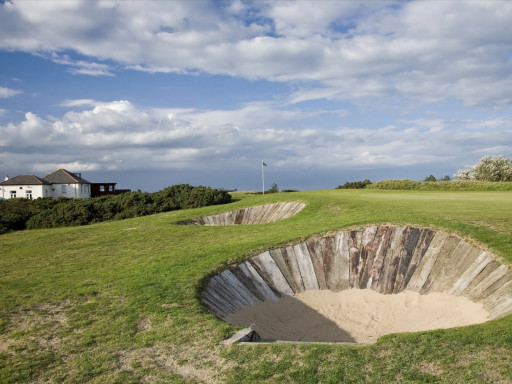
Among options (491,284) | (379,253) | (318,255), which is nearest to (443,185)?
(379,253)

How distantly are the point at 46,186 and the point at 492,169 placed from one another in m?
60.6

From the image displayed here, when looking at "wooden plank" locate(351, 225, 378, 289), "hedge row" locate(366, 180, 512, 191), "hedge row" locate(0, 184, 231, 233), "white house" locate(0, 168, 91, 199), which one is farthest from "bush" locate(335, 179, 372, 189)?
"white house" locate(0, 168, 91, 199)

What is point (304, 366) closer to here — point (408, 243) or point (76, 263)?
point (408, 243)

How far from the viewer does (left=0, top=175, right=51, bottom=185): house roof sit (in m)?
62.0

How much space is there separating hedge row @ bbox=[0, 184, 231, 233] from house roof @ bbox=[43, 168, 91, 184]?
3600 cm

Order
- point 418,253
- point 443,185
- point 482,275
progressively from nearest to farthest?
point 482,275
point 418,253
point 443,185

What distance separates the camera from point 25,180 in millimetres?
62469

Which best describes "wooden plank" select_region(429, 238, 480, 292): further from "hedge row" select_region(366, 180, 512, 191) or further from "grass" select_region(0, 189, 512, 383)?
"hedge row" select_region(366, 180, 512, 191)

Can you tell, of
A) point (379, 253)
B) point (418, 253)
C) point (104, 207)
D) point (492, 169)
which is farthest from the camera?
point (492, 169)

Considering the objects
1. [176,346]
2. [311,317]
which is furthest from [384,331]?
[176,346]

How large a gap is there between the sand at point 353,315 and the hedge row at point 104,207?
634 inches

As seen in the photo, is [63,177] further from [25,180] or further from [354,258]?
[354,258]

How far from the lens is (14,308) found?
31.9 ft

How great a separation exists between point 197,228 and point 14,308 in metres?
9.82
